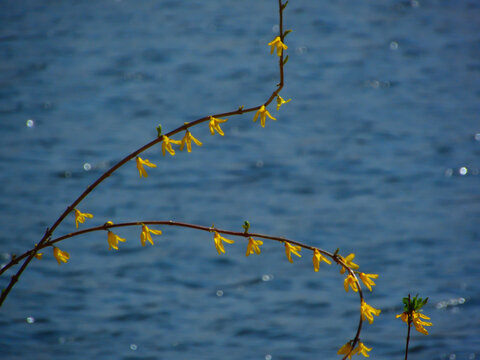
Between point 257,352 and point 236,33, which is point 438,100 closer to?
point 236,33

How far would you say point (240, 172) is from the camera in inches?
209

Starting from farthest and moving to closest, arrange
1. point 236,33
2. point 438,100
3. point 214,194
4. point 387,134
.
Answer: point 236,33 < point 438,100 < point 387,134 < point 214,194

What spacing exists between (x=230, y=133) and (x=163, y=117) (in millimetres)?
562

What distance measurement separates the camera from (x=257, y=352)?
11.7ft

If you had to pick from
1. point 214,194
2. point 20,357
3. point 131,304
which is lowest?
point 20,357

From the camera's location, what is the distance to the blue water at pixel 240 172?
3.79 metres

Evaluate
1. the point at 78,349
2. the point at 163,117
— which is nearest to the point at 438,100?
the point at 163,117

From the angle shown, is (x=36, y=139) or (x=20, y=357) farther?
(x=36, y=139)

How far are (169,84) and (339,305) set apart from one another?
3.37 metres

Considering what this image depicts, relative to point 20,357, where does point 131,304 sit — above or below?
above

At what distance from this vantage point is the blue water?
3.79 metres

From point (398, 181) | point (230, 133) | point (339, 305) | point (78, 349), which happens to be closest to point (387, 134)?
point (398, 181)

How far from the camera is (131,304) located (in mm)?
3930

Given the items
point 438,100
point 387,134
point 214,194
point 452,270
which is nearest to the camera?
point 452,270
